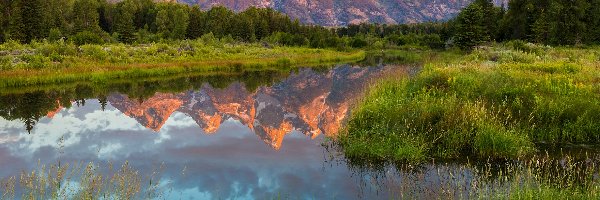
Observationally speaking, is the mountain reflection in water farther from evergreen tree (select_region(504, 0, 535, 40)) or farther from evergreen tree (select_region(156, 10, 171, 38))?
evergreen tree (select_region(156, 10, 171, 38))

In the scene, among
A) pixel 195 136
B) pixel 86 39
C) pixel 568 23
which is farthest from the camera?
pixel 86 39

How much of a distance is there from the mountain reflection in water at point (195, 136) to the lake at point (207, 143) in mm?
40

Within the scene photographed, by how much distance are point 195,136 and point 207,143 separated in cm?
164

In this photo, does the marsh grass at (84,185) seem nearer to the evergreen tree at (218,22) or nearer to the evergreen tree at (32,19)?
the evergreen tree at (32,19)

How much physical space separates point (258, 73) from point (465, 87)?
35.5 meters

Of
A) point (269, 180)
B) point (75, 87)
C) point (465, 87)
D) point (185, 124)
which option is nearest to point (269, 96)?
point (185, 124)

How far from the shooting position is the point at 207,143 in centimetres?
1984

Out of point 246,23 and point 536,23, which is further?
point 246,23

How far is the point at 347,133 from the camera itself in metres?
17.5

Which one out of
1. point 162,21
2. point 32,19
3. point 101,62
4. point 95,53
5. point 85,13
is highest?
point 85,13

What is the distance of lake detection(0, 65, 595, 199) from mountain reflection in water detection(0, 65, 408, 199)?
4 cm

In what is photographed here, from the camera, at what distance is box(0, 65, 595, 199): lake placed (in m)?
13.2

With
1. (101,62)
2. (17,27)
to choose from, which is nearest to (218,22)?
(17,27)

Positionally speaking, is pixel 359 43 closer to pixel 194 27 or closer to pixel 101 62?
pixel 194 27
